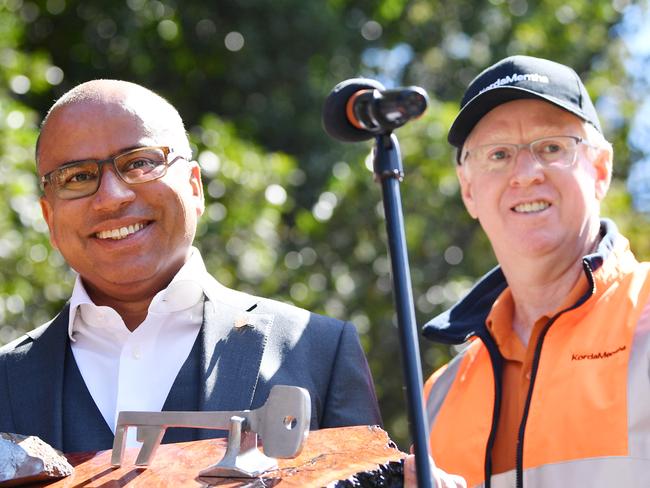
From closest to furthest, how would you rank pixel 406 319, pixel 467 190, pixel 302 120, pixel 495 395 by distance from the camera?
pixel 406 319 → pixel 495 395 → pixel 467 190 → pixel 302 120

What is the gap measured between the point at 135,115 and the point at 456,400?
1.36 m

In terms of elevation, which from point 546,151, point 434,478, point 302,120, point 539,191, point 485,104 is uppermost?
point 302,120

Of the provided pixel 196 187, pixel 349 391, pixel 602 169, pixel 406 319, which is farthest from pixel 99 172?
pixel 602 169

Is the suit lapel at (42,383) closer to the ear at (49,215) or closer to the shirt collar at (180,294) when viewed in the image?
the shirt collar at (180,294)

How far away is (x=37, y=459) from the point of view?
89.3 inches

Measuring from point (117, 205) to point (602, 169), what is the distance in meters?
1.56

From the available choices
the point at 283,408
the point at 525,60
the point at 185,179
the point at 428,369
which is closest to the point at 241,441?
the point at 283,408

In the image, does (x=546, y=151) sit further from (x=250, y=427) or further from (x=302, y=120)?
(x=302, y=120)

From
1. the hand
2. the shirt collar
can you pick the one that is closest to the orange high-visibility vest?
the hand

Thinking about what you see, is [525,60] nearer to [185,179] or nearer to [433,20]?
[185,179]

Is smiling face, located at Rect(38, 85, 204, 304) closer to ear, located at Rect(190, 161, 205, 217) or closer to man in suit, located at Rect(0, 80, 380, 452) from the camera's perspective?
man in suit, located at Rect(0, 80, 380, 452)

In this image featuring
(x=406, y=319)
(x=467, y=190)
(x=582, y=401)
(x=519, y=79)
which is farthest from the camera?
(x=467, y=190)

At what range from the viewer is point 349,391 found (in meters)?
3.02

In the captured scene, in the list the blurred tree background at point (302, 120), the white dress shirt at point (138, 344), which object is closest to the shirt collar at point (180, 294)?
the white dress shirt at point (138, 344)
